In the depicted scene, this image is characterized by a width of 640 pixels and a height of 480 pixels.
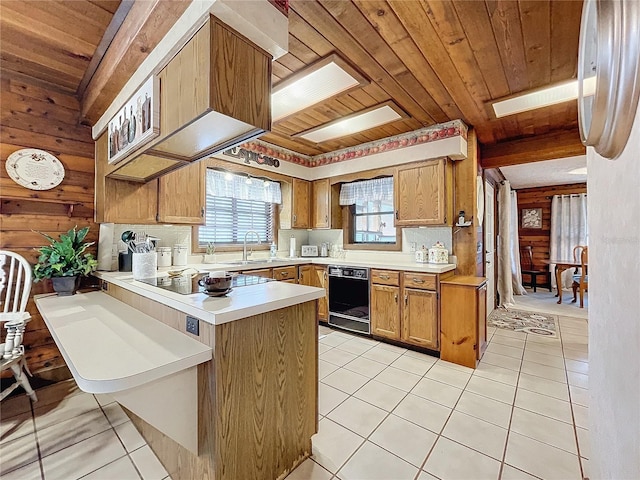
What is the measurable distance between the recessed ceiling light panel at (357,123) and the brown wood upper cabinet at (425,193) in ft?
2.27

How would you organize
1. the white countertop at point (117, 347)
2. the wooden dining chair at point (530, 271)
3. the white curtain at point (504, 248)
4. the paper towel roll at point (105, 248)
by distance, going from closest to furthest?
the white countertop at point (117, 347)
the paper towel roll at point (105, 248)
the white curtain at point (504, 248)
the wooden dining chair at point (530, 271)

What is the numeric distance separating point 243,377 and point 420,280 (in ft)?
7.40

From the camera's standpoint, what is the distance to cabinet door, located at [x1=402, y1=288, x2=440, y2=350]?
295 centimetres

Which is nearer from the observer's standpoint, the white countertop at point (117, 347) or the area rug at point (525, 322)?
the white countertop at point (117, 347)

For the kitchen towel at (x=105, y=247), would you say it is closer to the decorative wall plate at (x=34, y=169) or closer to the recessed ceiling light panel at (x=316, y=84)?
the decorative wall plate at (x=34, y=169)

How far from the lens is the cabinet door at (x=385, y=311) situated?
3227mm

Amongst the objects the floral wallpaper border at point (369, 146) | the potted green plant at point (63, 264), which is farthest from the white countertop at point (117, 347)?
the floral wallpaper border at point (369, 146)

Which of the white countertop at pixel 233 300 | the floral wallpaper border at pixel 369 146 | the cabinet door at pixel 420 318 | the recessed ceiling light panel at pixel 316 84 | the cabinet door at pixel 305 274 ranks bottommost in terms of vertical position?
the cabinet door at pixel 420 318

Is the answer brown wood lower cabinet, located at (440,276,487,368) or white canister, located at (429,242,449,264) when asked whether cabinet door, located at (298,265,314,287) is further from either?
brown wood lower cabinet, located at (440,276,487,368)

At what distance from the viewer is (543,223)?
6.86 metres

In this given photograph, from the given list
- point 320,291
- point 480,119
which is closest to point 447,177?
point 480,119

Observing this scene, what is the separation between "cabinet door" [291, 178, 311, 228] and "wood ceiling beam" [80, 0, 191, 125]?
2.52 meters

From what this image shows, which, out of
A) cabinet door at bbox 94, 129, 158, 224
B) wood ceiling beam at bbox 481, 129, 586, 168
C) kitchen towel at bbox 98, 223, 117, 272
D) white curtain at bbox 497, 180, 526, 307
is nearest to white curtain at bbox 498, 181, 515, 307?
white curtain at bbox 497, 180, 526, 307

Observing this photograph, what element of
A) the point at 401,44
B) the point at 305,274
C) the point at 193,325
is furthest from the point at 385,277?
the point at 193,325
